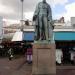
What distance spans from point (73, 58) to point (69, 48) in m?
2.52

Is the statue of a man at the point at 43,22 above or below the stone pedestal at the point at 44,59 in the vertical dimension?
above

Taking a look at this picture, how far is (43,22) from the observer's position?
12781mm

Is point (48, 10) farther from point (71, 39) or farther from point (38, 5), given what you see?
point (71, 39)

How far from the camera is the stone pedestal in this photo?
12.2 metres

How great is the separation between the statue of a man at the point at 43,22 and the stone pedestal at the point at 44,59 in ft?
1.79

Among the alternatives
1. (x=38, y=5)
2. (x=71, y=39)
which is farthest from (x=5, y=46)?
(x=38, y=5)

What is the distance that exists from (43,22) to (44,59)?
1.94 m

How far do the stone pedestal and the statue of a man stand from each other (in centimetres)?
54

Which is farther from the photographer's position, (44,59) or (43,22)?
(43,22)

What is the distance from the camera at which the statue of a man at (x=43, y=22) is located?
12.7 meters

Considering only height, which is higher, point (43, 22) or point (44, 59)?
point (43, 22)

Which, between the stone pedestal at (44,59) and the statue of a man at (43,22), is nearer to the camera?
the stone pedestal at (44,59)

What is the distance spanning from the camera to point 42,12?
12906 millimetres

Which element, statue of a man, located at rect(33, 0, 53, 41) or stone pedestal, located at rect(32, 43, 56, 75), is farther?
statue of a man, located at rect(33, 0, 53, 41)
